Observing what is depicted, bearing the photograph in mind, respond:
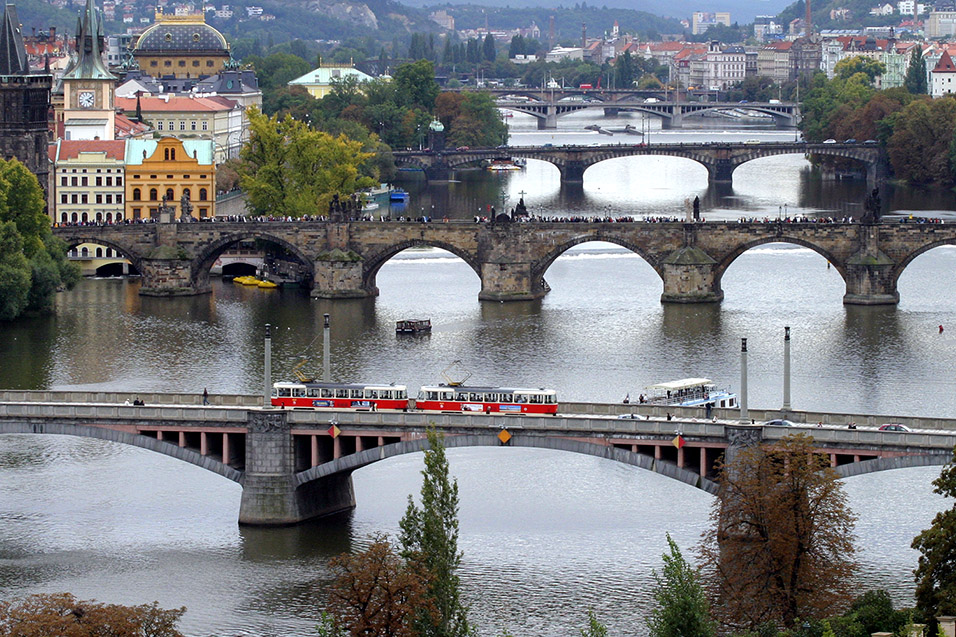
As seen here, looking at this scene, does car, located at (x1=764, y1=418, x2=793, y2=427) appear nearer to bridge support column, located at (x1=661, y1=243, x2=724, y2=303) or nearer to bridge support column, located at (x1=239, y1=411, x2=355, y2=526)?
bridge support column, located at (x1=239, y1=411, x2=355, y2=526)

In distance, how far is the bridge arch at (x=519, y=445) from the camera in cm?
6028

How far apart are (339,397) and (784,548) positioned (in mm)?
15974

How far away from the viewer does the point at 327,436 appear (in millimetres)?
63062

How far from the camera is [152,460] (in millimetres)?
72938

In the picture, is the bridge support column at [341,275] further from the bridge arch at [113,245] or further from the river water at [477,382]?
the bridge arch at [113,245]

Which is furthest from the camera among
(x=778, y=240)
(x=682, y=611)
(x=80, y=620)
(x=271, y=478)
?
(x=778, y=240)

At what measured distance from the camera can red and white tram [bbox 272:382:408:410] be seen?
212 ft

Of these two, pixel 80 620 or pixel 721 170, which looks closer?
pixel 80 620

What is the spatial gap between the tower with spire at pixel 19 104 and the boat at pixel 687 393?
2013 inches

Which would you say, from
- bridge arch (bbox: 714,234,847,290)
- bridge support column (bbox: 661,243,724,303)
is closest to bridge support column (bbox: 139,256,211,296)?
bridge support column (bbox: 661,243,724,303)

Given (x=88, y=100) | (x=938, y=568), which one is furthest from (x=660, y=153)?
(x=938, y=568)

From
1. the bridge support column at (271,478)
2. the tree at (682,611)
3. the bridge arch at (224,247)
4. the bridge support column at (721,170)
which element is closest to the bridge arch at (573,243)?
the bridge arch at (224,247)

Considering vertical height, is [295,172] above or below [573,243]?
above

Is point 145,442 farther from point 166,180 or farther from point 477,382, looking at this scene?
point 166,180
